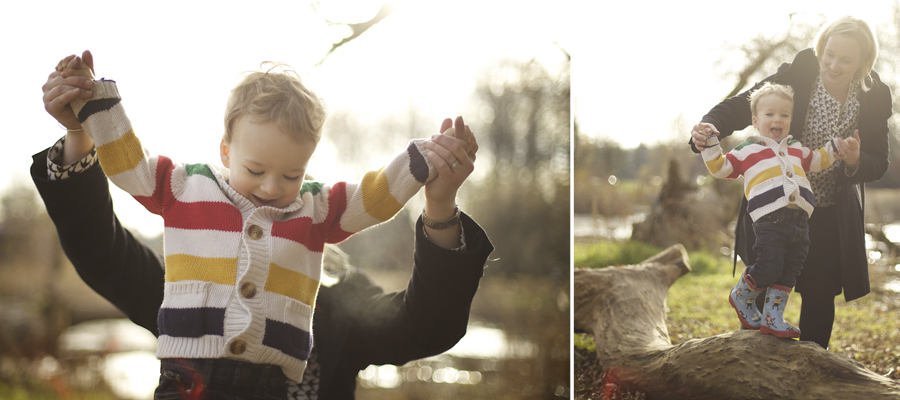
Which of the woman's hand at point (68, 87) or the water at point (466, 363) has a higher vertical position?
the woman's hand at point (68, 87)

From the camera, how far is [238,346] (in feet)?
3.68

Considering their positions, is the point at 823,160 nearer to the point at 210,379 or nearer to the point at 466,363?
the point at 210,379

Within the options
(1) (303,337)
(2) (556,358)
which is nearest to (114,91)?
(1) (303,337)

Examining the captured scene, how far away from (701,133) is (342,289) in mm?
1290

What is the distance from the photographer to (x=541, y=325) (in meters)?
3.18

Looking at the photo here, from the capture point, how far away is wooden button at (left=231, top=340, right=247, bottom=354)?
44.1 inches

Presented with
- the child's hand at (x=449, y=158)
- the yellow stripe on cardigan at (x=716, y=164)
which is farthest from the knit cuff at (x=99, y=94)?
the yellow stripe on cardigan at (x=716, y=164)

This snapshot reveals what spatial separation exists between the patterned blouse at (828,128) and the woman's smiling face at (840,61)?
28 mm

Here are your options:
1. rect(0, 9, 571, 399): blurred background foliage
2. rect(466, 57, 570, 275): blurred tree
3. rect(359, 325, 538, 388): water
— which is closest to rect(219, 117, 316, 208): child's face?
rect(0, 9, 571, 399): blurred background foliage

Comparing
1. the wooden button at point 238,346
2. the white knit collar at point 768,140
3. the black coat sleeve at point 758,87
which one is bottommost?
the wooden button at point 238,346

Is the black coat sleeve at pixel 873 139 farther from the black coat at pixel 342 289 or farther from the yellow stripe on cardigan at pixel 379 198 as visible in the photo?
the yellow stripe on cardigan at pixel 379 198

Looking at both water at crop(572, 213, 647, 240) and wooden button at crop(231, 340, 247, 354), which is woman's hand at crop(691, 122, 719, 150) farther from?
wooden button at crop(231, 340, 247, 354)

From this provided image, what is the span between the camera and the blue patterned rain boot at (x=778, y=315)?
1637mm

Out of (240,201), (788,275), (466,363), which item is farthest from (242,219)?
(466,363)
